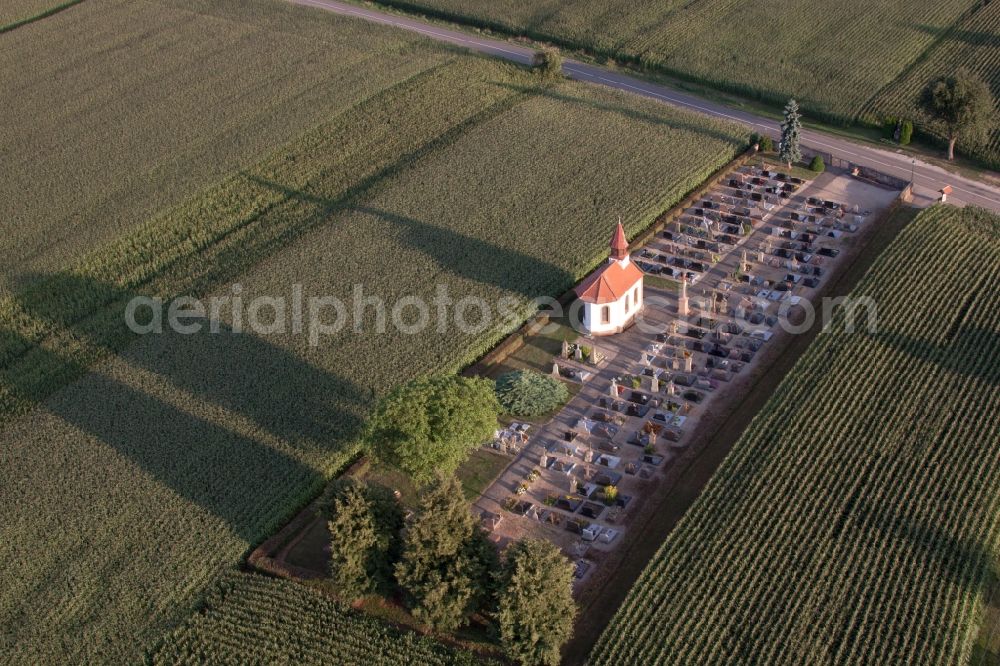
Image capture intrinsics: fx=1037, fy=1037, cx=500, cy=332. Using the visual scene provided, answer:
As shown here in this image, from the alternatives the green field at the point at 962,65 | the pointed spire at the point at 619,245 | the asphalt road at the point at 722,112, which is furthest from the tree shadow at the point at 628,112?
the pointed spire at the point at 619,245

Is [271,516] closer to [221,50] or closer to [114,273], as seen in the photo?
[114,273]

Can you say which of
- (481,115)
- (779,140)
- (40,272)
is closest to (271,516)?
(40,272)

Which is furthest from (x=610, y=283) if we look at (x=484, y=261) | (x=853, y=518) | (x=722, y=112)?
(x=722, y=112)

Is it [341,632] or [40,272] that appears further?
[40,272]

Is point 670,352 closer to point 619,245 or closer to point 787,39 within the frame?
point 619,245

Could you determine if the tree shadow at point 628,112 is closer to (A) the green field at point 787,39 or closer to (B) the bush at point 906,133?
(A) the green field at point 787,39

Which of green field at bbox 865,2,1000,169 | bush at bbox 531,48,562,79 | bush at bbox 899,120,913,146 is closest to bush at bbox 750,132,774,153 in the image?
green field at bbox 865,2,1000,169
